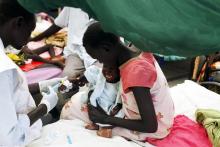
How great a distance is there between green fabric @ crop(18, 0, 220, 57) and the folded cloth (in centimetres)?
119

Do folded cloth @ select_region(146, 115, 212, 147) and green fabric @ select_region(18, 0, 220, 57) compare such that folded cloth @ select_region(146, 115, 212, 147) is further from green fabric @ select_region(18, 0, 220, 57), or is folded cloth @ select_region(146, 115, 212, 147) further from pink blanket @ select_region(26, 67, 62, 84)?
green fabric @ select_region(18, 0, 220, 57)

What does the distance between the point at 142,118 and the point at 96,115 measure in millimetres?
309

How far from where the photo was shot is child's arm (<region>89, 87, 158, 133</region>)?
63.4 inches

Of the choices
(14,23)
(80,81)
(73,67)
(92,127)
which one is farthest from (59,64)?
(14,23)

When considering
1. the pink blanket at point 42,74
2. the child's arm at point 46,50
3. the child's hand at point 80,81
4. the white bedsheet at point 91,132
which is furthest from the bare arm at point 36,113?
the child's arm at point 46,50

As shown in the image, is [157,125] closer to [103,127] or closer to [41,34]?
[103,127]

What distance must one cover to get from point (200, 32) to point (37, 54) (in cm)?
242

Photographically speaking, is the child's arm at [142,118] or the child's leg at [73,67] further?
the child's leg at [73,67]

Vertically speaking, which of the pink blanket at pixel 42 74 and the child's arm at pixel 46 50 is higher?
the child's arm at pixel 46 50

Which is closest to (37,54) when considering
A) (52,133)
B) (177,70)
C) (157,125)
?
(52,133)

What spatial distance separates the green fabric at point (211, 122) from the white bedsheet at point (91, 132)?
11 cm

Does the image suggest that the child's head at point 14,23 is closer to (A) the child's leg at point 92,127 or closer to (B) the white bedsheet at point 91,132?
(B) the white bedsheet at point 91,132

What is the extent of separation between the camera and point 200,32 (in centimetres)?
63

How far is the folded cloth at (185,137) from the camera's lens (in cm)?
→ 176
